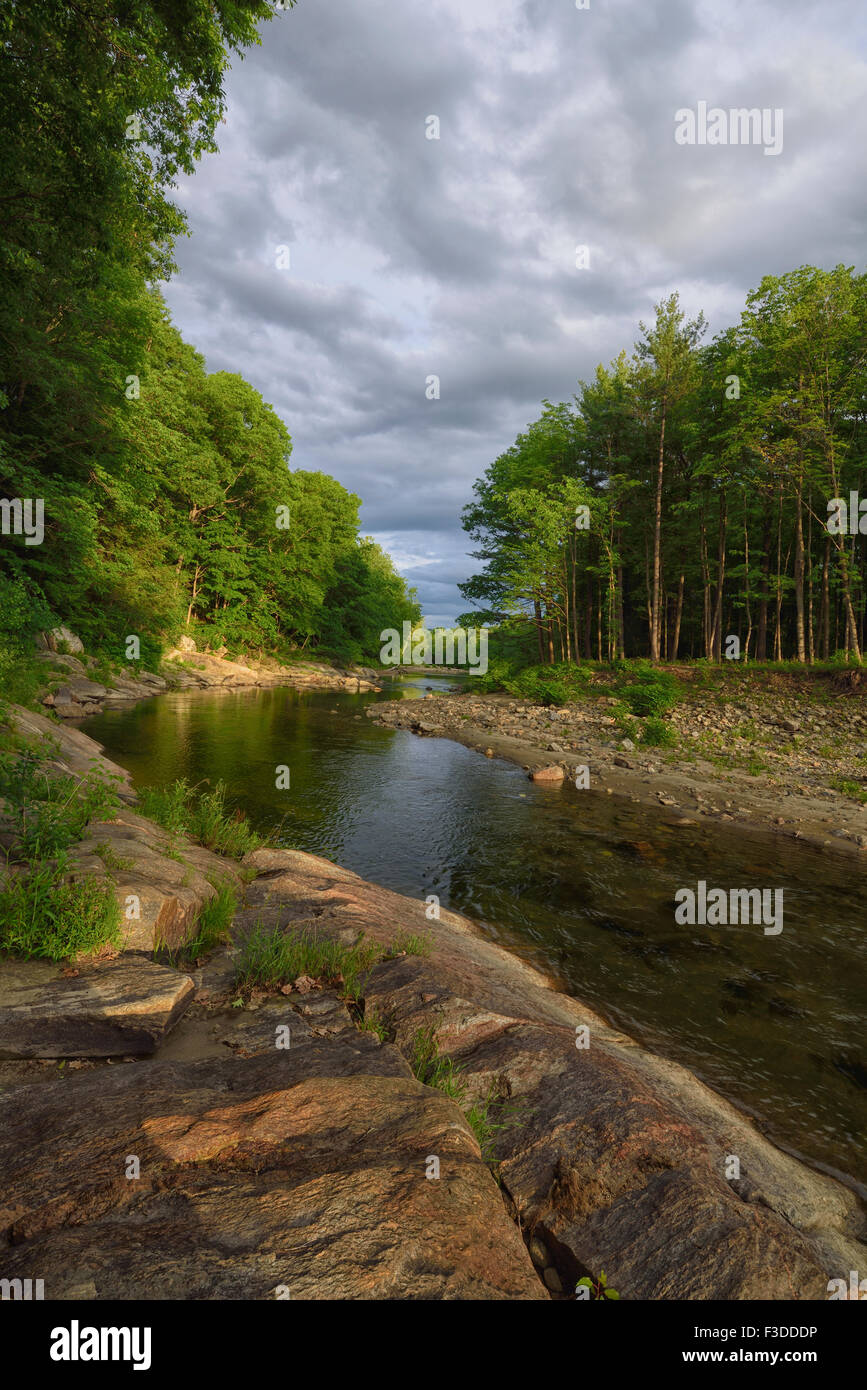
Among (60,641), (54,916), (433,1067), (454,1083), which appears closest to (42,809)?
(54,916)

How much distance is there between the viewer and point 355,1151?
3.02 meters

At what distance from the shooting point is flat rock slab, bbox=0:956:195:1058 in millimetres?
3793

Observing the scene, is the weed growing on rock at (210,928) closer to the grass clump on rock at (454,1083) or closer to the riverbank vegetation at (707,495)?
the grass clump on rock at (454,1083)

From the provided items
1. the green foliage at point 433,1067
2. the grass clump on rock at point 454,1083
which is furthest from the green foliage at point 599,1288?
the green foliage at point 433,1067

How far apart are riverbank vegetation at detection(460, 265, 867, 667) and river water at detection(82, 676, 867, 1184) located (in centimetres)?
1898

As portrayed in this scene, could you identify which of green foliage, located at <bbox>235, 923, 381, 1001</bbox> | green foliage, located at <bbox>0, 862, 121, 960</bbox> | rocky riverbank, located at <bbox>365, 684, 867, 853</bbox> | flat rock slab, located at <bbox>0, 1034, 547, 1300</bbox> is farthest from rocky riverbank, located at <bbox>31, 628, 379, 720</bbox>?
flat rock slab, located at <bbox>0, 1034, 547, 1300</bbox>

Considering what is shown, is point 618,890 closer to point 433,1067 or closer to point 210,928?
point 433,1067

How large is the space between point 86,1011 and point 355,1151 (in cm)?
231

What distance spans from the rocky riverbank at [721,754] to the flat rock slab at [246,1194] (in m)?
13.2

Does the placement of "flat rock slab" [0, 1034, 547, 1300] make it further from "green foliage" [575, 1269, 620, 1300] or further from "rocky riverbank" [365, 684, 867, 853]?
"rocky riverbank" [365, 684, 867, 853]

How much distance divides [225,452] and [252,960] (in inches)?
1965

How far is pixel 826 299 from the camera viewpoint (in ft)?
81.8

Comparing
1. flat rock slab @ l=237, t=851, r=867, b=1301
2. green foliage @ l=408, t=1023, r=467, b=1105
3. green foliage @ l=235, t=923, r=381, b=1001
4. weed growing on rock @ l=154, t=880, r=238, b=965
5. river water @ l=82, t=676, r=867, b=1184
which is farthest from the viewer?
river water @ l=82, t=676, r=867, b=1184
